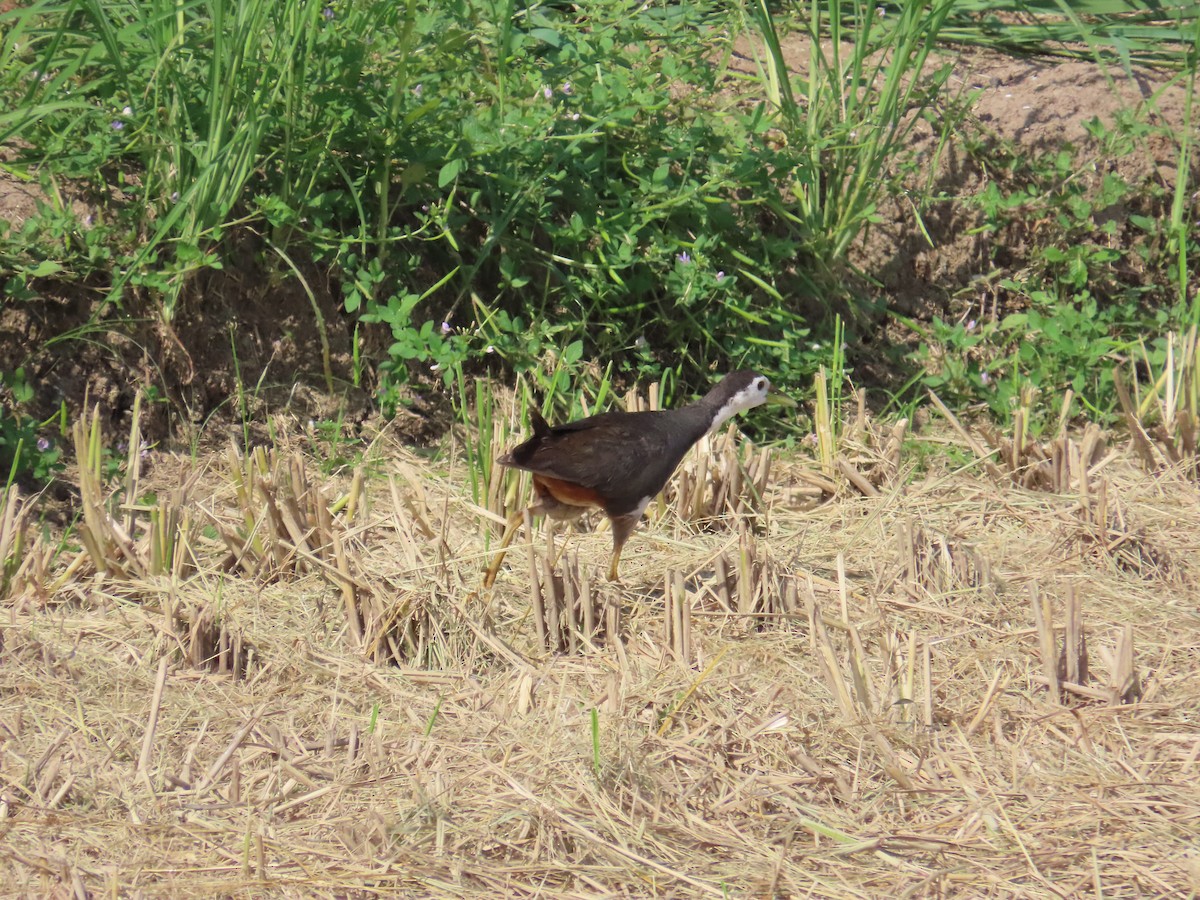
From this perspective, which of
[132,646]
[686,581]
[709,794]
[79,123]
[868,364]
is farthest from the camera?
[868,364]

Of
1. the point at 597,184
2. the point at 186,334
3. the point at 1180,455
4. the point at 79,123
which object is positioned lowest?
the point at 1180,455

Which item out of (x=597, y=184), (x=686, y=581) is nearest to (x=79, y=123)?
(x=597, y=184)

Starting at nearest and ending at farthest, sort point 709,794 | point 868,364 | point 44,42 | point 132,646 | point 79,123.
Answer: point 709,794 → point 132,646 → point 79,123 → point 44,42 → point 868,364

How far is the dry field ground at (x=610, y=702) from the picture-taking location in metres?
2.88

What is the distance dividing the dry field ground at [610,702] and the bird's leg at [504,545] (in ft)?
0.25

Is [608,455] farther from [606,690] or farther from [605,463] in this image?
[606,690]

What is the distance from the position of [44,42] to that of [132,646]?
106 inches

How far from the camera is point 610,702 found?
11.1 feet

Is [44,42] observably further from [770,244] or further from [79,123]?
[770,244]

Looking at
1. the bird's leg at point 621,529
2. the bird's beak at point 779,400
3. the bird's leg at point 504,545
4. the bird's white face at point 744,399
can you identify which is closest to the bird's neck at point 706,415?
the bird's white face at point 744,399

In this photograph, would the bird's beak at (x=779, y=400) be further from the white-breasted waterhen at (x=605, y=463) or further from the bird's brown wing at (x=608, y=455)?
the bird's brown wing at (x=608, y=455)

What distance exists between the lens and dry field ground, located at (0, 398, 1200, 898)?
2879 mm

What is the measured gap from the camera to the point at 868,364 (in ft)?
19.7

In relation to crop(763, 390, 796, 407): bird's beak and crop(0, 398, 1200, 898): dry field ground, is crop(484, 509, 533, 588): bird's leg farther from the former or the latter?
crop(763, 390, 796, 407): bird's beak
